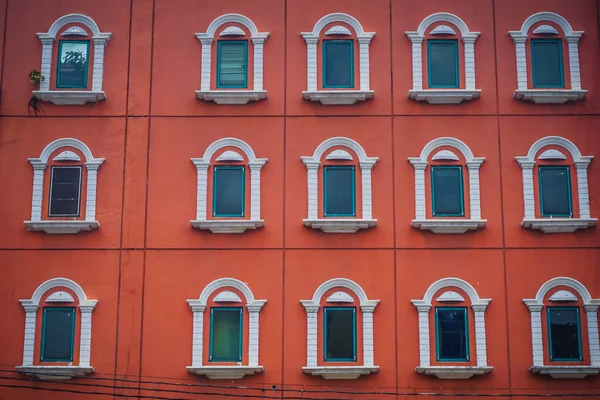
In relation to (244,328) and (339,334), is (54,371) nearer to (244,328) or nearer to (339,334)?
(244,328)

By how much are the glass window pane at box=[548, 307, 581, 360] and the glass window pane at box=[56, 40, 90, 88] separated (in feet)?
42.0

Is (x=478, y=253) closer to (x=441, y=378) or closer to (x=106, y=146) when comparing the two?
(x=441, y=378)

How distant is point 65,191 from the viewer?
21.3 meters

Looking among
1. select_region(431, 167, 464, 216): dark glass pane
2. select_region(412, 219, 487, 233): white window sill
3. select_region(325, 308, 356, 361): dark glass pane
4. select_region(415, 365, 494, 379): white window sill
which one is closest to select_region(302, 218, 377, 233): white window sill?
select_region(412, 219, 487, 233): white window sill

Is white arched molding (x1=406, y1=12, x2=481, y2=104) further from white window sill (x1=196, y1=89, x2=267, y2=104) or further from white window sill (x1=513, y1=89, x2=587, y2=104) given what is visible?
white window sill (x1=196, y1=89, x2=267, y2=104)

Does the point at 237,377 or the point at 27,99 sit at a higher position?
the point at 27,99

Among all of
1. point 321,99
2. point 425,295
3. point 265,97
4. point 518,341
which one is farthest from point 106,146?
point 518,341

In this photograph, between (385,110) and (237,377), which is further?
(385,110)

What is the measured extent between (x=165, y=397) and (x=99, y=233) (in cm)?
423

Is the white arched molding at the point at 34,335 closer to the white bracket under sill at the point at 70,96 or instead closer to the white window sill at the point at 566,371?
the white bracket under sill at the point at 70,96

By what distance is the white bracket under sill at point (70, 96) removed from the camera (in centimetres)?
2148

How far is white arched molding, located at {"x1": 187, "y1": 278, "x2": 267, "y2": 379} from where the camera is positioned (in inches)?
794

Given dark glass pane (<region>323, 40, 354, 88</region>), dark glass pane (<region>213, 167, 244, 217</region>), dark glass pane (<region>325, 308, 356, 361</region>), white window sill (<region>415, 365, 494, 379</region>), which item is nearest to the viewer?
white window sill (<region>415, 365, 494, 379</region>)

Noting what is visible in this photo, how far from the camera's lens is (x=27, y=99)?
71.5 ft
